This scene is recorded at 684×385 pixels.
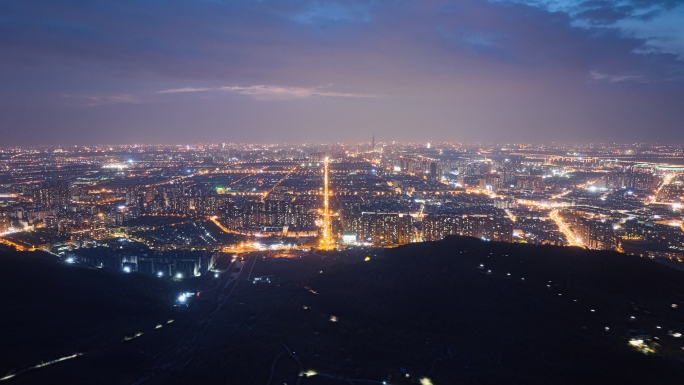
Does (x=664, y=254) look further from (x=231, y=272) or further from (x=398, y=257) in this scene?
(x=231, y=272)

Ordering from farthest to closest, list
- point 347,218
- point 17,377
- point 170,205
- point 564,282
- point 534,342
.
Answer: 1. point 170,205
2. point 347,218
3. point 564,282
4. point 534,342
5. point 17,377

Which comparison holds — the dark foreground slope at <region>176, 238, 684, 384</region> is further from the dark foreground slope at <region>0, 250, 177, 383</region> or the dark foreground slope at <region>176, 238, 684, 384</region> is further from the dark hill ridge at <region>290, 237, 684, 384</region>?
the dark foreground slope at <region>0, 250, 177, 383</region>

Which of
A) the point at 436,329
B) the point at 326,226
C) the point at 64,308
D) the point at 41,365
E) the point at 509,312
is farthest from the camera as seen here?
the point at 326,226

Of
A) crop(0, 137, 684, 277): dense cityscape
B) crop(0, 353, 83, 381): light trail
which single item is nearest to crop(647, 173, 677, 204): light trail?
crop(0, 137, 684, 277): dense cityscape

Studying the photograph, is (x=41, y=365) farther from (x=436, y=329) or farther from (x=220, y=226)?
(x=220, y=226)

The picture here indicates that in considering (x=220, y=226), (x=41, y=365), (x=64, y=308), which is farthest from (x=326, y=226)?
(x=41, y=365)

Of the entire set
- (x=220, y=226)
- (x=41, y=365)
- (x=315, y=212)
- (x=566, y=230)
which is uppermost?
(x=41, y=365)

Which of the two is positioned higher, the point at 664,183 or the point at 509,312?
the point at 664,183

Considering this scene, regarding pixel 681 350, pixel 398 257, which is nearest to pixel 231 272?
pixel 398 257
